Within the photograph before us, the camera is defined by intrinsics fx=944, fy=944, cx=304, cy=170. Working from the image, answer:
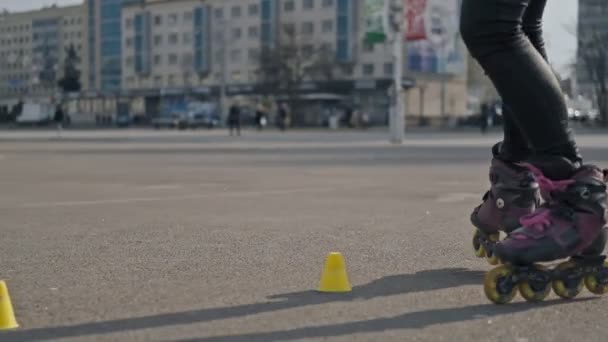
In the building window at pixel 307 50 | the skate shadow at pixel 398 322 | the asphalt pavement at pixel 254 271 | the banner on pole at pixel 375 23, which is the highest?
the building window at pixel 307 50

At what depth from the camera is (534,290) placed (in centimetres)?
366

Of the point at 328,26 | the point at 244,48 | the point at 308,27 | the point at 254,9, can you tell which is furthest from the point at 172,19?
the point at 328,26

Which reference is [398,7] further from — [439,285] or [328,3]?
[328,3]

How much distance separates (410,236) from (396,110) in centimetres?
2717

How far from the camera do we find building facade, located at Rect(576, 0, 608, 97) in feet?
254

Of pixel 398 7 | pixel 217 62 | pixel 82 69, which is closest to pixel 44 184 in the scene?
pixel 398 7

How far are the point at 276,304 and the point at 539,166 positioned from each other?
1.22 m

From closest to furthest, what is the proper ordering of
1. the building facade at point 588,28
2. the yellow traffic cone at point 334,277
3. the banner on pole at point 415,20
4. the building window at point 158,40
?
the yellow traffic cone at point 334,277 → the banner on pole at point 415,20 → the building facade at point 588,28 → the building window at point 158,40

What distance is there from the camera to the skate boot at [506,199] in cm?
438

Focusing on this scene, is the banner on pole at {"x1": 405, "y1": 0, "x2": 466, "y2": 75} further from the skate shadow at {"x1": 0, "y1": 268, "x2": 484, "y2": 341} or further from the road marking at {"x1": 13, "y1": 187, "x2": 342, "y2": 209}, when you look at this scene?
the skate shadow at {"x1": 0, "y1": 268, "x2": 484, "y2": 341}

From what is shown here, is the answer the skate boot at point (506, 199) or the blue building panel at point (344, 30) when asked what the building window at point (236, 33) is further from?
the skate boot at point (506, 199)

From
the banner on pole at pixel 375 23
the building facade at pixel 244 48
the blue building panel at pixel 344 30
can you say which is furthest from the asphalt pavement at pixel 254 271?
the blue building panel at pixel 344 30

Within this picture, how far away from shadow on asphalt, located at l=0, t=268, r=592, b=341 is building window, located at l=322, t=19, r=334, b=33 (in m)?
103

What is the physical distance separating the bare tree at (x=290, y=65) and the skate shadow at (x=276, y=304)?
3301 inches
